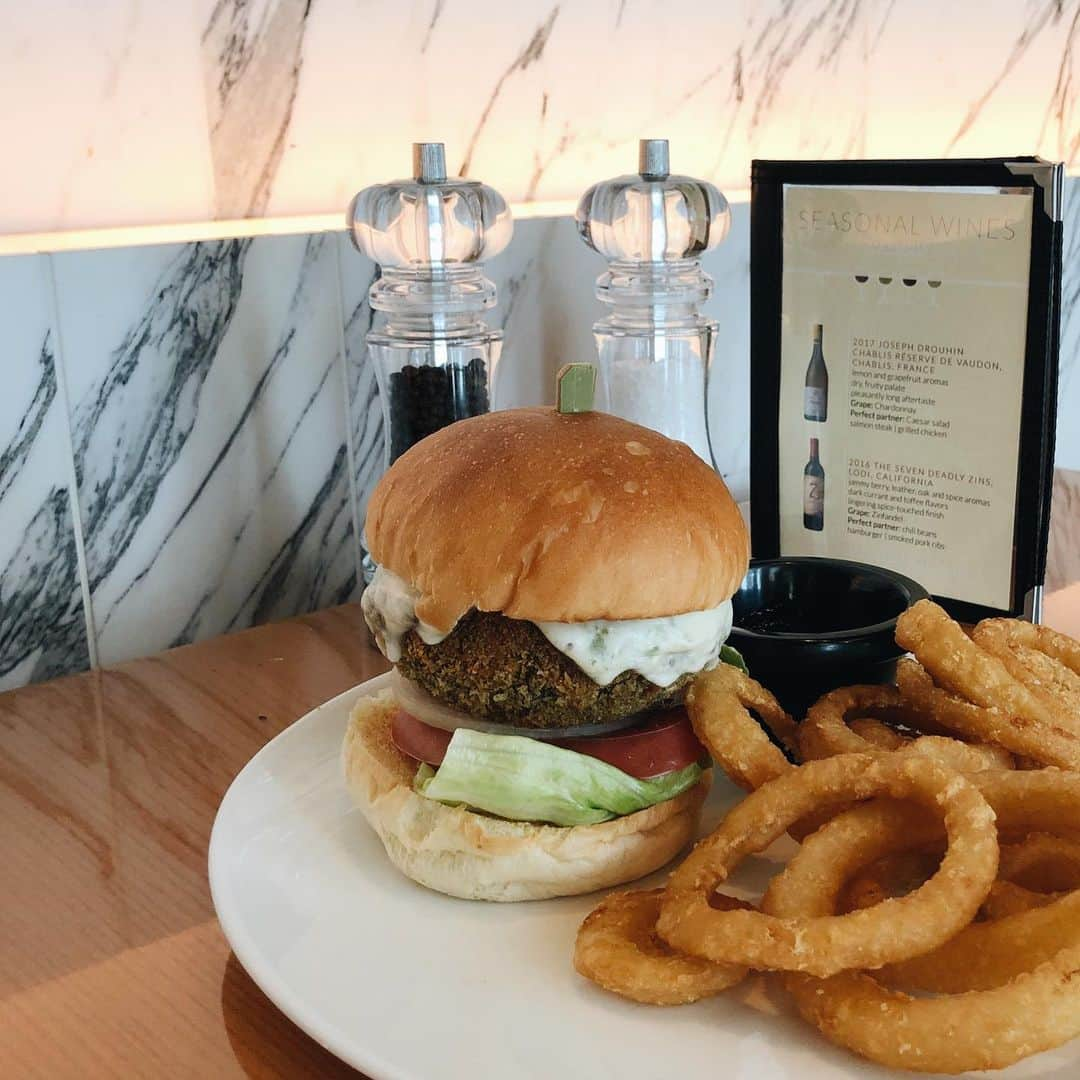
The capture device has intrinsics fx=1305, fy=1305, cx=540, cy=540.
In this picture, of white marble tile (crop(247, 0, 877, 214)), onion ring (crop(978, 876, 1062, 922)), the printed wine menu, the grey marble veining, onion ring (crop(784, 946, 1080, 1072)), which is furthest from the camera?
white marble tile (crop(247, 0, 877, 214))

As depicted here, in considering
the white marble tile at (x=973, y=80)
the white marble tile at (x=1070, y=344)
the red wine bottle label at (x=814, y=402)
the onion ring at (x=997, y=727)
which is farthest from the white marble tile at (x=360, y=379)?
the white marble tile at (x=1070, y=344)

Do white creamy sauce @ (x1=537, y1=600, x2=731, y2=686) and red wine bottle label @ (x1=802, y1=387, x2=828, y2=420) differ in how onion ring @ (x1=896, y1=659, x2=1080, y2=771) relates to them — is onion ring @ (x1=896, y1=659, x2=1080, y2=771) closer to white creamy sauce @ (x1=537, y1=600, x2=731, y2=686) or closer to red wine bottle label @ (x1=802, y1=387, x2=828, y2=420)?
white creamy sauce @ (x1=537, y1=600, x2=731, y2=686)

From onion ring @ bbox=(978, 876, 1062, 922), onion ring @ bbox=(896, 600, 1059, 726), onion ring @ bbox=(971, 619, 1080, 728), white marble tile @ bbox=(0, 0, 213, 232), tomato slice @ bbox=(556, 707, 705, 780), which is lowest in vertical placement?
onion ring @ bbox=(978, 876, 1062, 922)

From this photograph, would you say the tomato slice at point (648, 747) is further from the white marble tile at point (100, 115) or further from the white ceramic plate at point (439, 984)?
the white marble tile at point (100, 115)

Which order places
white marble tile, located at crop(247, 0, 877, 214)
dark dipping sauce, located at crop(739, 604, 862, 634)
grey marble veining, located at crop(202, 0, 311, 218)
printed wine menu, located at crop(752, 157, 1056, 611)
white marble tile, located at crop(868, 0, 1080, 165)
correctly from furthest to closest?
1. white marble tile, located at crop(868, 0, 1080, 165)
2. white marble tile, located at crop(247, 0, 877, 214)
3. grey marble veining, located at crop(202, 0, 311, 218)
4. printed wine menu, located at crop(752, 157, 1056, 611)
5. dark dipping sauce, located at crop(739, 604, 862, 634)

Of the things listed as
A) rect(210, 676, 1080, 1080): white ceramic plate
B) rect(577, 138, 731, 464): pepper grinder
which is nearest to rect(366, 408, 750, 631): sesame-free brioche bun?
rect(210, 676, 1080, 1080): white ceramic plate

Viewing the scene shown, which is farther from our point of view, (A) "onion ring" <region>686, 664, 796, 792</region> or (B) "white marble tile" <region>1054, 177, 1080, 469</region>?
(B) "white marble tile" <region>1054, 177, 1080, 469</region>

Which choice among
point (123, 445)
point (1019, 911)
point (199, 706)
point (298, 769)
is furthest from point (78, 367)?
point (1019, 911)
